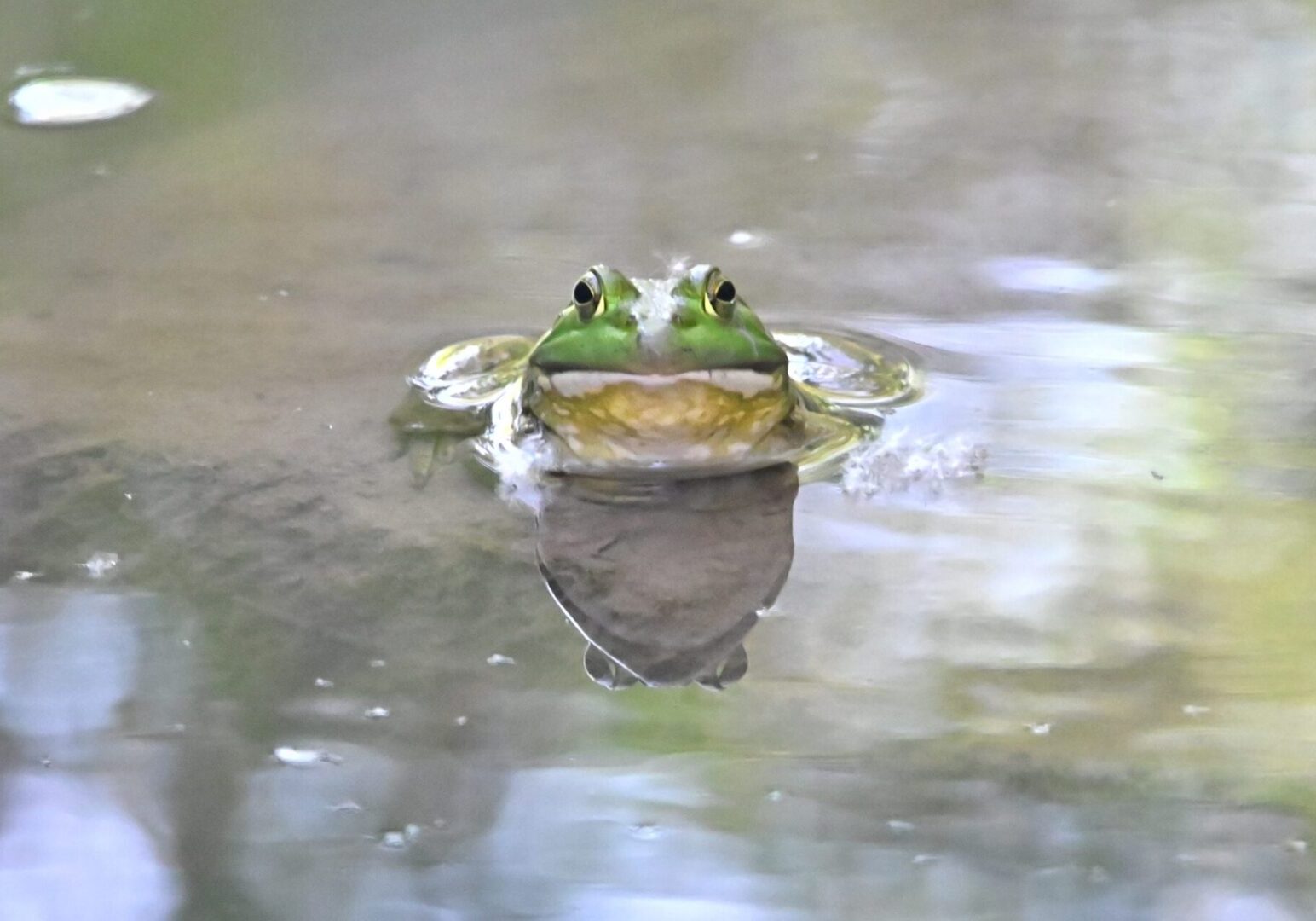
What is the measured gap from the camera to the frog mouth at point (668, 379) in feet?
7.48

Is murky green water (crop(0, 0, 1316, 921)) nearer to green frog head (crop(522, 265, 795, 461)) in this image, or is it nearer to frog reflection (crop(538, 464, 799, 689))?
frog reflection (crop(538, 464, 799, 689))

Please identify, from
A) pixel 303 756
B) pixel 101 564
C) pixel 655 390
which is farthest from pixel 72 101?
pixel 303 756

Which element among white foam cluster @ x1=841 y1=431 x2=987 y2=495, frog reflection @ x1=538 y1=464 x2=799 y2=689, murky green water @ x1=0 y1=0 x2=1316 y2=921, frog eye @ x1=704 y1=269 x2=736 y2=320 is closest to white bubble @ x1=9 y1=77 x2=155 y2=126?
murky green water @ x1=0 y1=0 x2=1316 y2=921

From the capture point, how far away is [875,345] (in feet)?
9.23

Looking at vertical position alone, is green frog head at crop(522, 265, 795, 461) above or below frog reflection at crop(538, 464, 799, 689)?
above

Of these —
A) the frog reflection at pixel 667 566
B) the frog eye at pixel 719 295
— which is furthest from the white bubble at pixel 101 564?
the frog eye at pixel 719 295

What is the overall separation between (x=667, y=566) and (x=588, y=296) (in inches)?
18.2

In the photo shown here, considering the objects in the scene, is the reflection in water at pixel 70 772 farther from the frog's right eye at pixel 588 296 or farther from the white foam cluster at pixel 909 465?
the white foam cluster at pixel 909 465

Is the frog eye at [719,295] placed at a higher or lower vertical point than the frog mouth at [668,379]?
higher

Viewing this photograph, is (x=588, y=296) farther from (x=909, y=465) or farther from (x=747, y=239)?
(x=747, y=239)

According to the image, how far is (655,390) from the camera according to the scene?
90.4 inches

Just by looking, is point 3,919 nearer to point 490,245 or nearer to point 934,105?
point 490,245

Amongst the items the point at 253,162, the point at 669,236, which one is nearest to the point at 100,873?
the point at 669,236

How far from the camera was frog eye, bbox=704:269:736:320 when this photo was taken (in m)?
2.29
